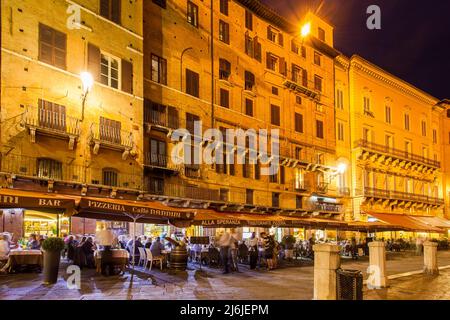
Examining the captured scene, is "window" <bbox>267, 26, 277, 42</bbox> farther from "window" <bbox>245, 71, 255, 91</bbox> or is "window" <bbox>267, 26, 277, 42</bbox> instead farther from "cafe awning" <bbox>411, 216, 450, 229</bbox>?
"cafe awning" <bbox>411, 216, 450, 229</bbox>

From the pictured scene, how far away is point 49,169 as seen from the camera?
20.3 meters

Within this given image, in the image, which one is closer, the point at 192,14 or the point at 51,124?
the point at 51,124

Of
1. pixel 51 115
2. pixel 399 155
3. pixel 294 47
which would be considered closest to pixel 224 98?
pixel 294 47

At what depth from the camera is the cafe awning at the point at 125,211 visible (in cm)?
1430

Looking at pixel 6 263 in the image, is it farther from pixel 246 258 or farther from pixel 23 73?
pixel 246 258

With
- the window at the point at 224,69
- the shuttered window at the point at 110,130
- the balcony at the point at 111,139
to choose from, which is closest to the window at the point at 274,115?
the window at the point at 224,69

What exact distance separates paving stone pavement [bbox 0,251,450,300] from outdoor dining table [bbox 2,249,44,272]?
0.53 m

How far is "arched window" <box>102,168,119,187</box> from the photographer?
890 inches

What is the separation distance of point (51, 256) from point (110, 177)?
9.70m

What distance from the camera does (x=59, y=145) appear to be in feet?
68.1

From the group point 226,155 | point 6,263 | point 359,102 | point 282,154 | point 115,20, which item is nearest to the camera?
point 6,263

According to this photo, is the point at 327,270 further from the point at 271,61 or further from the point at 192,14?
the point at 271,61
